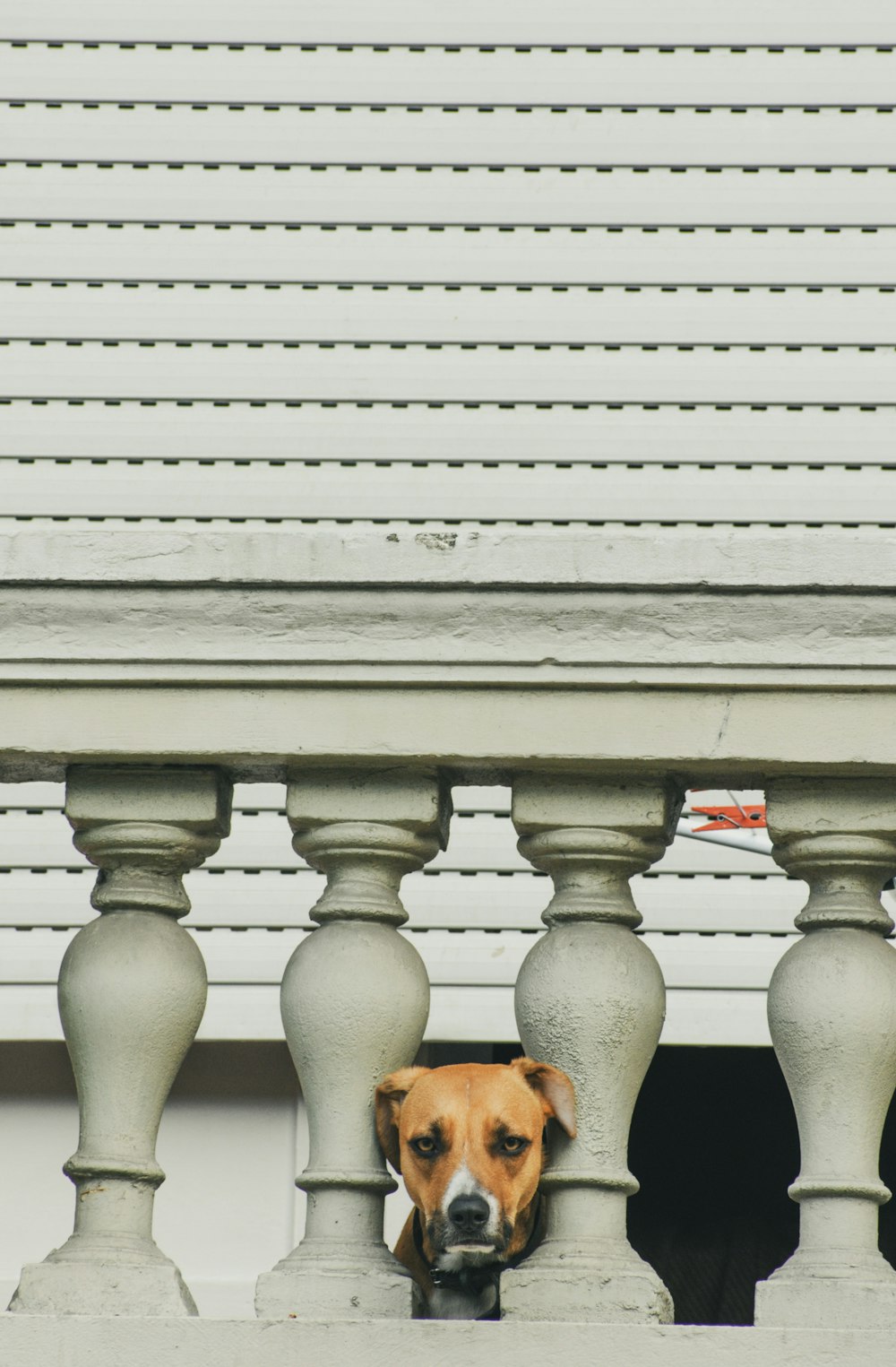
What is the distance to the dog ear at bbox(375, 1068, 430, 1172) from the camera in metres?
1.73

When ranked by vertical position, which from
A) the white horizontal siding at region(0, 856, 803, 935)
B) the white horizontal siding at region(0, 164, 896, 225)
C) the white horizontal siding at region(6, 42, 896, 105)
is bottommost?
the white horizontal siding at region(0, 856, 803, 935)

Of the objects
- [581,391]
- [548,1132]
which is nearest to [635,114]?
[581,391]

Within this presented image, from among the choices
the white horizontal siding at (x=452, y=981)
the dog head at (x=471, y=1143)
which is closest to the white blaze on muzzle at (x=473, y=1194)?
the dog head at (x=471, y=1143)

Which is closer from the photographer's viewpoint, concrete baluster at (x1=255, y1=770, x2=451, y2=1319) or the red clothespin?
concrete baluster at (x1=255, y1=770, x2=451, y2=1319)

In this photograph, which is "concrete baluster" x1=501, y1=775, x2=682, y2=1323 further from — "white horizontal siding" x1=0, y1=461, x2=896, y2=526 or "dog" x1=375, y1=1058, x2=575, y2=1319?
"white horizontal siding" x1=0, y1=461, x2=896, y2=526

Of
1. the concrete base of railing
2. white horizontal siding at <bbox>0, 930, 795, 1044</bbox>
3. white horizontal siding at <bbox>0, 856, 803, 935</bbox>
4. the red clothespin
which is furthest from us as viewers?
white horizontal siding at <bbox>0, 856, 803, 935</bbox>

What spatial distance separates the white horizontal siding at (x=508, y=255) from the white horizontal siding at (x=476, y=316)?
4 cm

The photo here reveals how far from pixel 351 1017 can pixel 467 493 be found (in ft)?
11.3

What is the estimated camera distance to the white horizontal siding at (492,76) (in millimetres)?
5191

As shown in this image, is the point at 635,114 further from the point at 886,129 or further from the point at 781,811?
the point at 781,811

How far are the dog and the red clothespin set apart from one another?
9.44 ft

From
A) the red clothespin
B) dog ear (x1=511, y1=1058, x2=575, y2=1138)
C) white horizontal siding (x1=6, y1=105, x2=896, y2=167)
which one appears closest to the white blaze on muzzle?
dog ear (x1=511, y1=1058, x2=575, y2=1138)

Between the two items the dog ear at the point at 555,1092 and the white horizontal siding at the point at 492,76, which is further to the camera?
the white horizontal siding at the point at 492,76

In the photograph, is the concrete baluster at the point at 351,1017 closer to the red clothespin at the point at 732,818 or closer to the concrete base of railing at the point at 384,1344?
the concrete base of railing at the point at 384,1344
